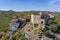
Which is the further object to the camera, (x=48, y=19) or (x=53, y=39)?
(x=48, y=19)

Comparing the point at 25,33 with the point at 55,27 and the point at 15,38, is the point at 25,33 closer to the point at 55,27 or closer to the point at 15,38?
the point at 15,38

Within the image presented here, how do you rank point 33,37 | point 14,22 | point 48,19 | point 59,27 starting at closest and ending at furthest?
point 33,37 → point 59,27 → point 48,19 → point 14,22

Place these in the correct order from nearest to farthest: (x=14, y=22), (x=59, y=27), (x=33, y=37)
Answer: (x=33, y=37)
(x=59, y=27)
(x=14, y=22)

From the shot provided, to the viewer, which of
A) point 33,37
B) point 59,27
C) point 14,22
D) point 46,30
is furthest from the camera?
point 14,22

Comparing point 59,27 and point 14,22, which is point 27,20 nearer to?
point 14,22

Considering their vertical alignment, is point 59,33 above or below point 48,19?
below

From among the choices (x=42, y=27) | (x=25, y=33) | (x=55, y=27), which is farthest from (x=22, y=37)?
(x=55, y=27)

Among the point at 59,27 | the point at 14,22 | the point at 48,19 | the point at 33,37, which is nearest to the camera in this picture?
the point at 33,37

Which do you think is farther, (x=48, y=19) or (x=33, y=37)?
(x=48, y=19)

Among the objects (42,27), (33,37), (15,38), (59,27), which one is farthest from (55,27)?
(15,38)
